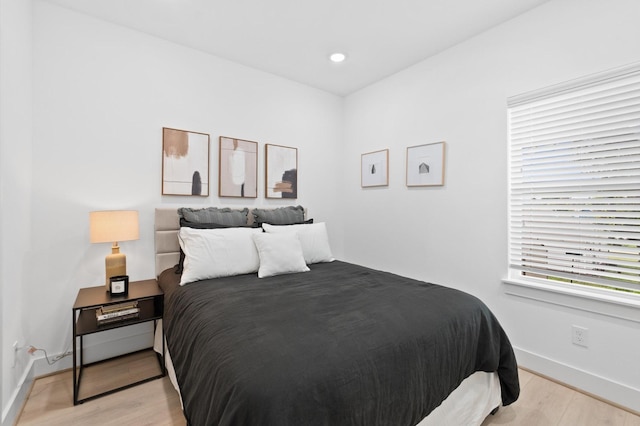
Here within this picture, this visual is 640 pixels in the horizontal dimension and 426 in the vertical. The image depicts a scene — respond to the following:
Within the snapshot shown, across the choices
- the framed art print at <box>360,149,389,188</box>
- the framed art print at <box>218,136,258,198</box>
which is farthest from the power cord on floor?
the framed art print at <box>360,149,389,188</box>

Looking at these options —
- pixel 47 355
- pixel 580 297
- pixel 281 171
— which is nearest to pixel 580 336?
pixel 580 297

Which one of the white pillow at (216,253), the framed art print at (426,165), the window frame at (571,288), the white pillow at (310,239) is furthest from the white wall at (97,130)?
the window frame at (571,288)

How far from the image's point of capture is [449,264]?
2.82 m

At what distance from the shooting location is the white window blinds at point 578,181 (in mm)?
1896

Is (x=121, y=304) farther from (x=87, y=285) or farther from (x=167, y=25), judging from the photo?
(x=167, y=25)

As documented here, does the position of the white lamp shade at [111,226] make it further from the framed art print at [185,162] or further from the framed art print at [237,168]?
the framed art print at [237,168]

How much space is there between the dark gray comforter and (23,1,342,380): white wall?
988 millimetres

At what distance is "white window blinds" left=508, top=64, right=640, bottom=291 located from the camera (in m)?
1.90

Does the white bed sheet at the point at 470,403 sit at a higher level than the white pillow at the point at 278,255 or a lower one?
lower

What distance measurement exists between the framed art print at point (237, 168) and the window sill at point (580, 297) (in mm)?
2530

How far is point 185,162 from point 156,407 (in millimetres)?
1938

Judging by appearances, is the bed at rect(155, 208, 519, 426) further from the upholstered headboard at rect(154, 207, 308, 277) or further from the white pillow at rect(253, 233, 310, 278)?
the upholstered headboard at rect(154, 207, 308, 277)

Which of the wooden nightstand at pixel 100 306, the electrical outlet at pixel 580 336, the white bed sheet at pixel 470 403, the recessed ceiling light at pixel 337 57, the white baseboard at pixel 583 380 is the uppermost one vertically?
the recessed ceiling light at pixel 337 57

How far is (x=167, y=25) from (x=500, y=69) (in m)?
2.79
